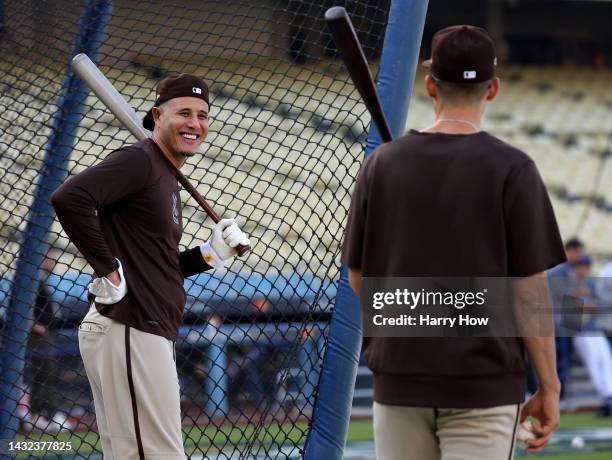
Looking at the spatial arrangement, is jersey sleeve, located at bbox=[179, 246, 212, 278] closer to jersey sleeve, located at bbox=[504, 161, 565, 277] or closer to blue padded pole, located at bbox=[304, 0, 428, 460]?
blue padded pole, located at bbox=[304, 0, 428, 460]

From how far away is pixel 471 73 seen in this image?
253 centimetres

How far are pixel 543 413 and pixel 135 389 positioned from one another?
1371 millimetres

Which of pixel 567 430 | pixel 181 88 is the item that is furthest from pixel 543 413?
pixel 567 430

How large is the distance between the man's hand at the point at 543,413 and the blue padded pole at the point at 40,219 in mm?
2845

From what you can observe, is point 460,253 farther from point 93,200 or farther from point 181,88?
point 181,88

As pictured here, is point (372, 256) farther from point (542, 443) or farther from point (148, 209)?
point (148, 209)

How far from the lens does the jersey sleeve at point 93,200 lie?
3.23 metres

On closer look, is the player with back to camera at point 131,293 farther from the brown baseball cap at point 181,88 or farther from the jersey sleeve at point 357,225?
the jersey sleeve at point 357,225

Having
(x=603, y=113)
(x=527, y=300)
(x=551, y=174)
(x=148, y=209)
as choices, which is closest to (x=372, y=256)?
(x=527, y=300)

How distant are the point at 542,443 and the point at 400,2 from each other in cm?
218

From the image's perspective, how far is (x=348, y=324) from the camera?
13.4 ft

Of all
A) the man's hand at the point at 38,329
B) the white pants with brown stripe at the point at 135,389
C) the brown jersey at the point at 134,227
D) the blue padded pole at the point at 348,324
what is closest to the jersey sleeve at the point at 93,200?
the brown jersey at the point at 134,227

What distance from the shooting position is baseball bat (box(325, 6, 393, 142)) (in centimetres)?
302

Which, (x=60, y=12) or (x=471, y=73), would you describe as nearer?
(x=471, y=73)
